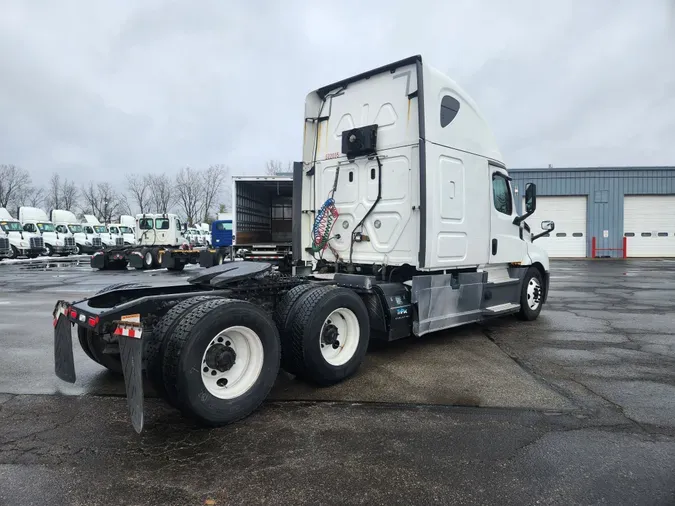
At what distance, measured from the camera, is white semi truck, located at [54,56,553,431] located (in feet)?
11.7

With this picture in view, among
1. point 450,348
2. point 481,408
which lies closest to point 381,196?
point 450,348

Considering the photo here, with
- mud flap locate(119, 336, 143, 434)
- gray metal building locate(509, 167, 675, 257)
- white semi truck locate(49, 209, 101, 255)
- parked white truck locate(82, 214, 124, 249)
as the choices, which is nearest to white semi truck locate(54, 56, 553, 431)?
mud flap locate(119, 336, 143, 434)

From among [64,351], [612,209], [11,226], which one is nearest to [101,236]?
[11,226]

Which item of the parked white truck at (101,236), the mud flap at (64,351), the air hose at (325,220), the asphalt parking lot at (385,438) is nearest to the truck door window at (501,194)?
the asphalt parking lot at (385,438)

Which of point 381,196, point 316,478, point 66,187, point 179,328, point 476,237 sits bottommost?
point 316,478

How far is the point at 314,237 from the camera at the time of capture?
6633 millimetres

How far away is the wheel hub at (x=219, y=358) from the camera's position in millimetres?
3641

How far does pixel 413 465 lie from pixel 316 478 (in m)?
0.67

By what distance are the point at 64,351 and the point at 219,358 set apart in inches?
63.6

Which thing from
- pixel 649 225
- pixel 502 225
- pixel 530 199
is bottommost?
pixel 502 225

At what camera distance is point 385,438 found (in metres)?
3.42

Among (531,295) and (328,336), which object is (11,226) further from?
(531,295)

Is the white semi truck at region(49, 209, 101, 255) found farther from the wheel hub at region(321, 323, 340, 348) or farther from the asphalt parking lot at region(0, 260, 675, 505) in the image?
the wheel hub at region(321, 323, 340, 348)

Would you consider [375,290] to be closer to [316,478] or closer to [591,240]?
[316,478]
